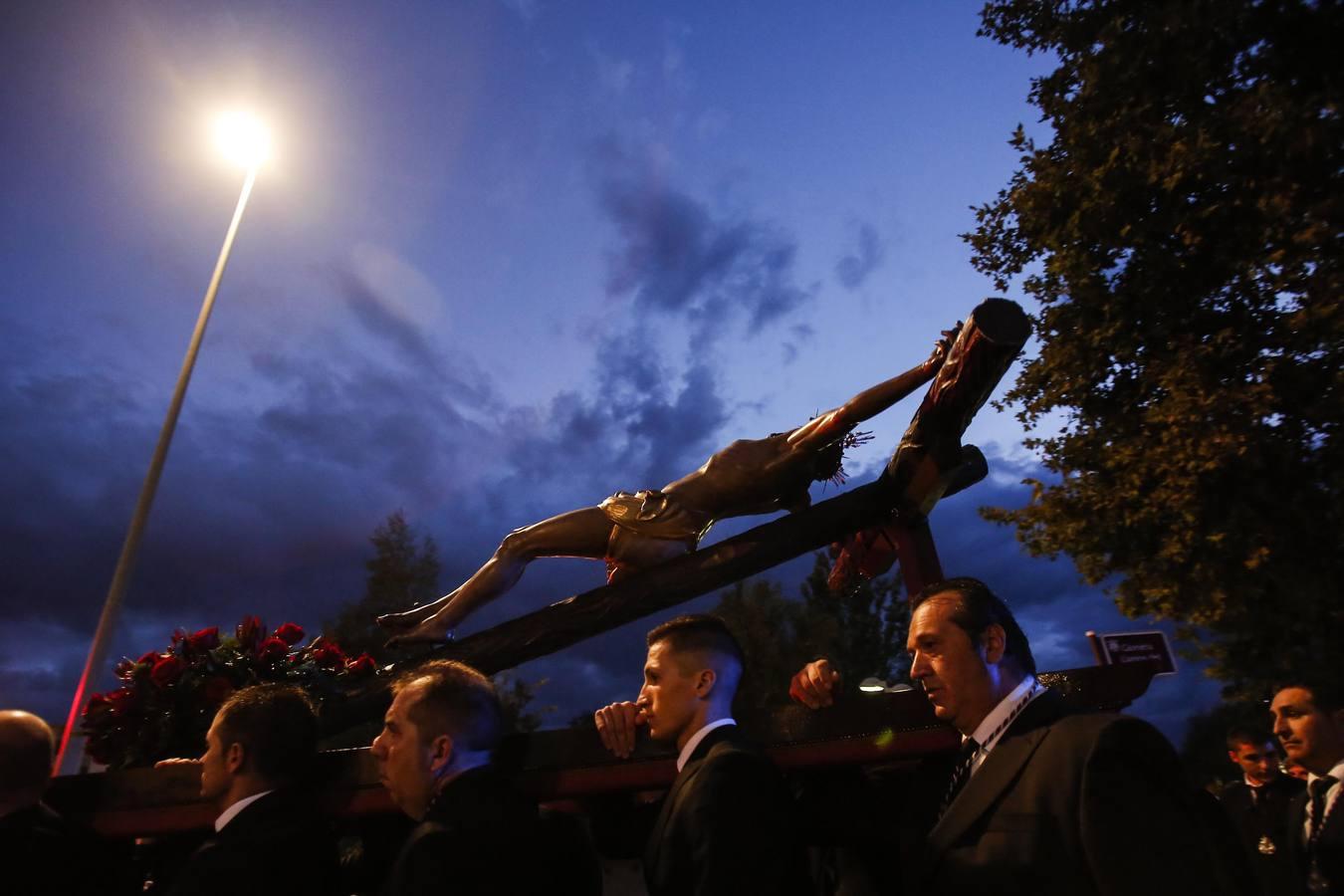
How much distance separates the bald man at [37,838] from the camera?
2.71 meters

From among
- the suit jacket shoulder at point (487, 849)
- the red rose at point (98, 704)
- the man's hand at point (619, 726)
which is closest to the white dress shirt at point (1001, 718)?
the man's hand at point (619, 726)

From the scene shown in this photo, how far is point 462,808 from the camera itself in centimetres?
252

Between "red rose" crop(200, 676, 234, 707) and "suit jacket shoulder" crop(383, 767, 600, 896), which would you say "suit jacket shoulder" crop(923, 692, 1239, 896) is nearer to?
"suit jacket shoulder" crop(383, 767, 600, 896)

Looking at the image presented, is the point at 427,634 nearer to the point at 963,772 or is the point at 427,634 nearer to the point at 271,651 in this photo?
the point at 271,651

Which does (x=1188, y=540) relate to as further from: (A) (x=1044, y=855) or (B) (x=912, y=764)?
(A) (x=1044, y=855)

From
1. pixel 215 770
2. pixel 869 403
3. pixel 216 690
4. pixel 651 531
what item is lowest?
pixel 215 770

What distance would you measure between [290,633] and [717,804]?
8.86 feet

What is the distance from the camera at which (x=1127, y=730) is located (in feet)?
6.29

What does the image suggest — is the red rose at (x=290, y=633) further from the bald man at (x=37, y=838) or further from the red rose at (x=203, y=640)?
the bald man at (x=37, y=838)

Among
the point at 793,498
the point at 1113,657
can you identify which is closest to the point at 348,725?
the point at 793,498

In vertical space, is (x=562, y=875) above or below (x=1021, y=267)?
below

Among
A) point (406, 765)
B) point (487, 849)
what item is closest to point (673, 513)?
point (406, 765)

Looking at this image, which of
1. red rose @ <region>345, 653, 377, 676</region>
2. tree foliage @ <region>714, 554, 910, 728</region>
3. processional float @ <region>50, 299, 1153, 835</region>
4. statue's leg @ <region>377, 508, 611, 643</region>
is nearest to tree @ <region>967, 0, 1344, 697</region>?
processional float @ <region>50, 299, 1153, 835</region>

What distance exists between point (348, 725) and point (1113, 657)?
6.66 m
